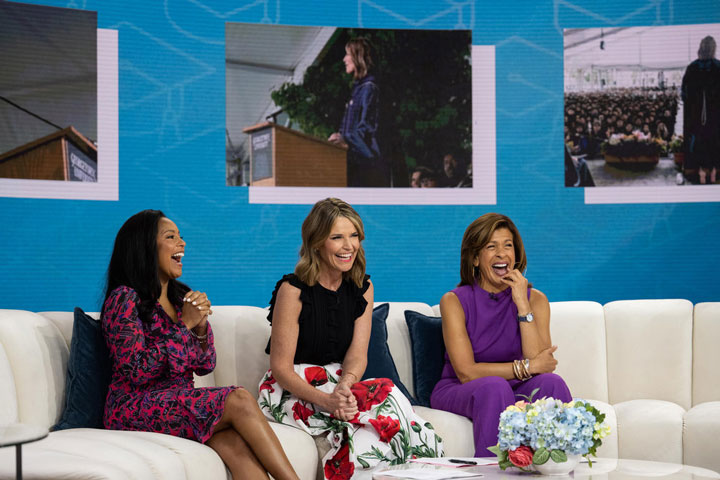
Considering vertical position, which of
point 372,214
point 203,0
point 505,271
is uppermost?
point 203,0

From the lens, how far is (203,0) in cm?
473

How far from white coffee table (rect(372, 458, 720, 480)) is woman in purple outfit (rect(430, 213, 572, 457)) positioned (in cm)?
81

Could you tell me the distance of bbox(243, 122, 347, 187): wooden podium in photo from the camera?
4.74m

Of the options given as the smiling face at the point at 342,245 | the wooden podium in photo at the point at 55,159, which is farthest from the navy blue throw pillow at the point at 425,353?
the wooden podium in photo at the point at 55,159

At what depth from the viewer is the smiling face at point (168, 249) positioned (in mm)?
3338

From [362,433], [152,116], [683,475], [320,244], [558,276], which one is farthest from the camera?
[558,276]

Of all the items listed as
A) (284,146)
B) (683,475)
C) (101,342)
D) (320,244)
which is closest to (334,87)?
(284,146)

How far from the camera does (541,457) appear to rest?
2.39 meters

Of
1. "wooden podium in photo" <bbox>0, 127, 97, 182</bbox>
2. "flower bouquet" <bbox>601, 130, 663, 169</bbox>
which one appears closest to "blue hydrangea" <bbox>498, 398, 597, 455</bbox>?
"flower bouquet" <bbox>601, 130, 663, 169</bbox>

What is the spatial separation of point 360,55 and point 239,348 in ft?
6.69

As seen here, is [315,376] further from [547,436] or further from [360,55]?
[360,55]

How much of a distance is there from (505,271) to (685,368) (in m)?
1.04

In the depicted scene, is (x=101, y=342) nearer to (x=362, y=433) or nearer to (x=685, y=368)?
(x=362, y=433)

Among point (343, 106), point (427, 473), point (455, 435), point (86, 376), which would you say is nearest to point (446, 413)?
point (455, 435)
